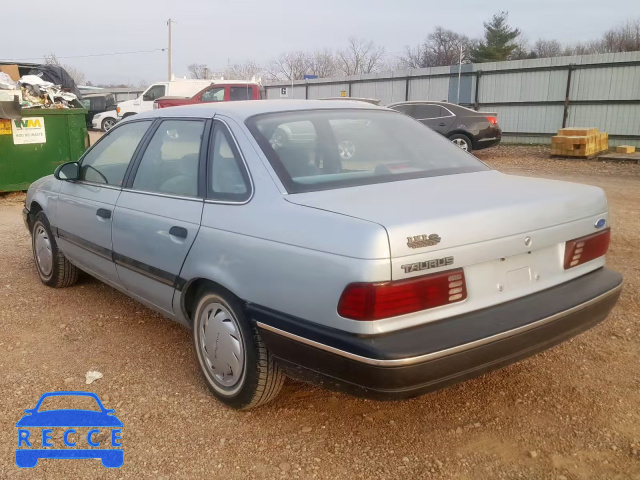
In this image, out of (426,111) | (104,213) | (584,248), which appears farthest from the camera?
(426,111)

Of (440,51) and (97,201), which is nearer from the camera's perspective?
(97,201)

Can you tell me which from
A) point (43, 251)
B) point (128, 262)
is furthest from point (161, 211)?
point (43, 251)

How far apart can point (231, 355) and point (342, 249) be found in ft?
3.37

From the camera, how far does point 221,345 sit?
305 centimetres

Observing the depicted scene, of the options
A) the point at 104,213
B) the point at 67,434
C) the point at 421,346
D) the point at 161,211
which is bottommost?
the point at 67,434

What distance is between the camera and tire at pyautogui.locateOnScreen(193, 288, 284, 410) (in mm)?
2820

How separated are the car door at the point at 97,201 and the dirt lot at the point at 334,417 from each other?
0.53m

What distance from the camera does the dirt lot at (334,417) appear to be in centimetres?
262

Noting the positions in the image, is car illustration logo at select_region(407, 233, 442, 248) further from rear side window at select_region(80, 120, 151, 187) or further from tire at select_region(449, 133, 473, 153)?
tire at select_region(449, 133, 473, 153)

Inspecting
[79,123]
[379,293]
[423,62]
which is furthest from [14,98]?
[423,62]

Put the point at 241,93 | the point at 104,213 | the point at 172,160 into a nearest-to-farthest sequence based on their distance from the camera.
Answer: the point at 172,160, the point at 104,213, the point at 241,93

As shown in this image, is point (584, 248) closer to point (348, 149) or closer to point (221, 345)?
point (348, 149)

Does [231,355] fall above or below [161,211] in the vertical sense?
below

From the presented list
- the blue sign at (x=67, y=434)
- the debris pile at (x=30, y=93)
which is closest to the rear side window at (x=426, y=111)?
the debris pile at (x=30, y=93)
